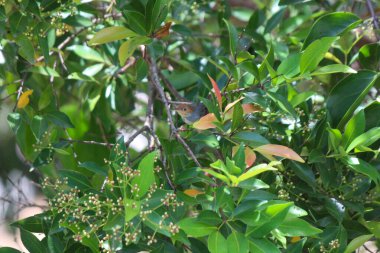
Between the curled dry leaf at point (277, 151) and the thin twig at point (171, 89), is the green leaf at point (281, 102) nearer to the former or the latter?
the curled dry leaf at point (277, 151)

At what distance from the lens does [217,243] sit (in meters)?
1.18

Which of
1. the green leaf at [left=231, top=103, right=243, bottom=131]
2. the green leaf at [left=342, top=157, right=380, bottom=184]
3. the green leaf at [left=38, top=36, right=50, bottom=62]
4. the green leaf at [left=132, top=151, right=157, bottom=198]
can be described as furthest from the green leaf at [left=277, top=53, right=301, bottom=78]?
the green leaf at [left=38, top=36, right=50, bottom=62]

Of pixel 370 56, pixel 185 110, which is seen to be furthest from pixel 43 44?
pixel 370 56

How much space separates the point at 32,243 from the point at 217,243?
43cm

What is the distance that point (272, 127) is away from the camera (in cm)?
153

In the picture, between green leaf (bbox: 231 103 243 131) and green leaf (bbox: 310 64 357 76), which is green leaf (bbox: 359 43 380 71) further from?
green leaf (bbox: 231 103 243 131)

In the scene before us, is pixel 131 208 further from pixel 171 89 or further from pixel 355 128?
pixel 171 89

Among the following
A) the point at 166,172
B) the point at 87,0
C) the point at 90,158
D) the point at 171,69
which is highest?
the point at 87,0

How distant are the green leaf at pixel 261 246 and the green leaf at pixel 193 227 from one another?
0.08 meters

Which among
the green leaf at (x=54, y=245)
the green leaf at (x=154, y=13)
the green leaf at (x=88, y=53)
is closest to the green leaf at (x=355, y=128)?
the green leaf at (x=154, y=13)

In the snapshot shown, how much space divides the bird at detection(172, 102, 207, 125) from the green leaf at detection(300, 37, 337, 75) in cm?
27

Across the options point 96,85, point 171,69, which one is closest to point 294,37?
point 171,69

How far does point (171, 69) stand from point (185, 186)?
0.81m

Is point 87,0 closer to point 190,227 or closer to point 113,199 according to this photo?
point 113,199
